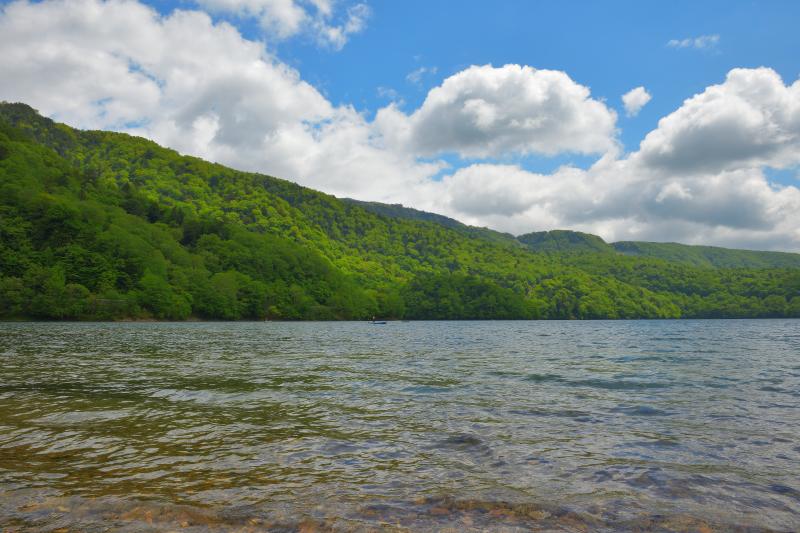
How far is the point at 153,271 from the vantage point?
152 m

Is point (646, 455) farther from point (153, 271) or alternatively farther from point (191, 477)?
point (153, 271)

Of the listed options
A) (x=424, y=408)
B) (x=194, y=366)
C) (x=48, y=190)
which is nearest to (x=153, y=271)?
(x=48, y=190)

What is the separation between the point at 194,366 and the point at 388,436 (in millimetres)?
20719

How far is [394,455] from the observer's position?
35.9 feet

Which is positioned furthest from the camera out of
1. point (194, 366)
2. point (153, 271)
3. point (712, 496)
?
point (153, 271)

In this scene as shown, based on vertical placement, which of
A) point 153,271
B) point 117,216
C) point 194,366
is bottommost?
point 194,366

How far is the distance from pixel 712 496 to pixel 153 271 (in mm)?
163560

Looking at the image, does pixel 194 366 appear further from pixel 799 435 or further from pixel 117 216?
pixel 117 216

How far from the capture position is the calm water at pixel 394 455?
7.45 meters

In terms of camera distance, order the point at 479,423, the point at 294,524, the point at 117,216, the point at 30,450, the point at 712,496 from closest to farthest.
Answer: the point at 294,524 < the point at 712,496 < the point at 30,450 < the point at 479,423 < the point at 117,216

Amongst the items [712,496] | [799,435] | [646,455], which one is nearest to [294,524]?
[712,496]

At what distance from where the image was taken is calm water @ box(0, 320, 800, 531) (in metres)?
7.45

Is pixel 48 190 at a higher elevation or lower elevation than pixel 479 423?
higher

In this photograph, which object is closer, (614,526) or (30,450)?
(614,526)
